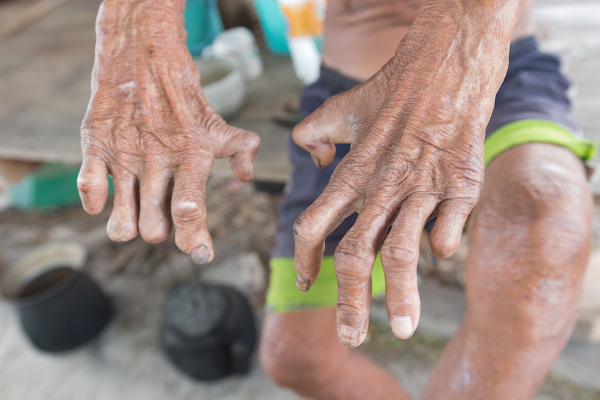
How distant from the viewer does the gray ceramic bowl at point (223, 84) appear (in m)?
1.47

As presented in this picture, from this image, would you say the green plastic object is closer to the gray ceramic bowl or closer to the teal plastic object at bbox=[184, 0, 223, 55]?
the teal plastic object at bbox=[184, 0, 223, 55]

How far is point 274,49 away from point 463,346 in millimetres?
1640

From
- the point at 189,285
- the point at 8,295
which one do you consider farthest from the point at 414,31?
the point at 8,295

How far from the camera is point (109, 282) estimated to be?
2467mm

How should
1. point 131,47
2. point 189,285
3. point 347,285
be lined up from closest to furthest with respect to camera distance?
1. point 347,285
2. point 131,47
3. point 189,285

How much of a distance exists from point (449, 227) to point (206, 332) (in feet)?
4.60

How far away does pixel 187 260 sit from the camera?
243 cm

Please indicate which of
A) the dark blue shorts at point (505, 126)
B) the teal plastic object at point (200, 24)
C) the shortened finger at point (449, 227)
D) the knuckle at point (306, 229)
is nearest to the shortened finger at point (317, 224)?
the knuckle at point (306, 229)

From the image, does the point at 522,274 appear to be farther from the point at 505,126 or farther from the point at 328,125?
the point at 328,125

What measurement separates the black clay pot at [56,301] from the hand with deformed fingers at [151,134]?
1525 mm

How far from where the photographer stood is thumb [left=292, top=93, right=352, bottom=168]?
2.11ft

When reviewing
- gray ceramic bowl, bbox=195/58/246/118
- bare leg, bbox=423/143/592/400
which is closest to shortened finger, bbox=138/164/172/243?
bare leg, bbox=423/143/592/400

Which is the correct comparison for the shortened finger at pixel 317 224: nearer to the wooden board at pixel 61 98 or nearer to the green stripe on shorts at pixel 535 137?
the green stripe on shorts at pixel 535 137

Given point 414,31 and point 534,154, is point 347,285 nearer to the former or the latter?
point 414,31
